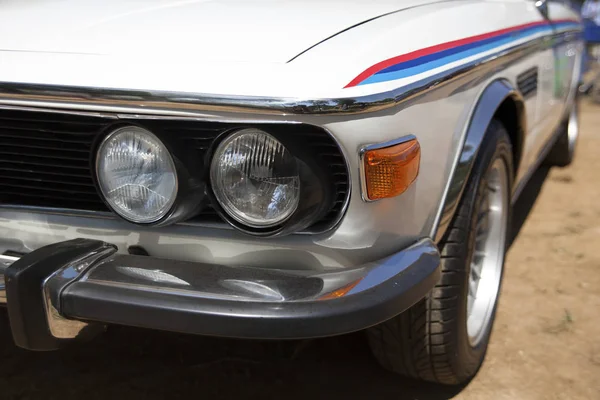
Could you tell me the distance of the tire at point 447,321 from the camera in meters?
1.89

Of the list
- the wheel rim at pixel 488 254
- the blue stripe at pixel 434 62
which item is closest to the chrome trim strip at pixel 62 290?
the blue stripe at pixel 434 62

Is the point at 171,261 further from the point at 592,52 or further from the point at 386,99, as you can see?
the point at 592,52

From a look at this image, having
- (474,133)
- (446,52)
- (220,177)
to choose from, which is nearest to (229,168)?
(220,177)

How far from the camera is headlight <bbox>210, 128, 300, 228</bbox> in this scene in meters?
1.50

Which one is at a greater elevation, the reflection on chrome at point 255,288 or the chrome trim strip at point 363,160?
the chrome trim strip at point 363,160

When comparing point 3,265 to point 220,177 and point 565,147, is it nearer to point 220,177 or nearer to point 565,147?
point 220,177

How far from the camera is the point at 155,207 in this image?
1.58 meters

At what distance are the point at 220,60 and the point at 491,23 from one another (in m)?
A: 1.16

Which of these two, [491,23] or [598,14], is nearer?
[491,23]

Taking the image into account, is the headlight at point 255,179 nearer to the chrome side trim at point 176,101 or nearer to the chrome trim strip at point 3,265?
the chrome side trim at point 176,101

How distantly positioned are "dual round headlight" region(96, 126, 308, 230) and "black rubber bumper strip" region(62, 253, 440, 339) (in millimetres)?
221

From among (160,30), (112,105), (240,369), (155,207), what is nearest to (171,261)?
(155,207)

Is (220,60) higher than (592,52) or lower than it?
higher

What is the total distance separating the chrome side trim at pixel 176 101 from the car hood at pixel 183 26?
0.42 ft
